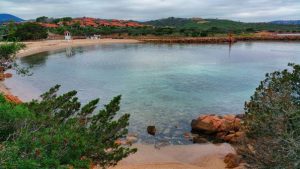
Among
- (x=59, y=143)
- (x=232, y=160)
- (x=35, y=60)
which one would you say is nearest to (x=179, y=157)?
(x=232, y=160)

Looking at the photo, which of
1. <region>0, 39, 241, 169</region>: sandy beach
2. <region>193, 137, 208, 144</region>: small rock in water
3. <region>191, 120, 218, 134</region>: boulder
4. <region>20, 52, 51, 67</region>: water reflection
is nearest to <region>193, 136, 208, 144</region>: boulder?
<region>193, 137, 208, 144</region>: small rock in water

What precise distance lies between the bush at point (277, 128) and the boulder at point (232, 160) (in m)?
5.44

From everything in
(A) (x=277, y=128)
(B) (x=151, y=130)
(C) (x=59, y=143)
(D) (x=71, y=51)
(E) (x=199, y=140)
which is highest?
(C) (x=59, y=143)

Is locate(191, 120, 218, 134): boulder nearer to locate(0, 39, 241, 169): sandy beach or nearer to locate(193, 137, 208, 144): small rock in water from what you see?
locate(193, 137, 208, 144): small rock in water

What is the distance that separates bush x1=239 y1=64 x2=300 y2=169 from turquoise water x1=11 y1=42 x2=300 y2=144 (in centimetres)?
1069

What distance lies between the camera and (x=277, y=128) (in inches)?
452

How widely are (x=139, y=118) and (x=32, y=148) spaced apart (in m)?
19.4

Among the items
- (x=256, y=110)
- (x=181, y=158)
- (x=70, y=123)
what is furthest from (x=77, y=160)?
(x=181, y=158)

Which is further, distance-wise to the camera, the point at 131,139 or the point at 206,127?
the point at 206,127

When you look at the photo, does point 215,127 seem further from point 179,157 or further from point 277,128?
point 277,128

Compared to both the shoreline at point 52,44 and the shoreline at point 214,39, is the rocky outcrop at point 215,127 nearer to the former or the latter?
the shoreline at point 52,44

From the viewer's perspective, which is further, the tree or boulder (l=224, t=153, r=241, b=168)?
the tree

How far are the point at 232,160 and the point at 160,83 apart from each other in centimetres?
2437

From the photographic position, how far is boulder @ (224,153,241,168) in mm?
19234
